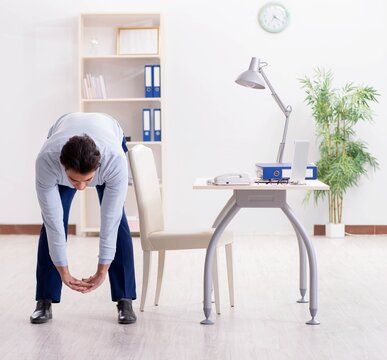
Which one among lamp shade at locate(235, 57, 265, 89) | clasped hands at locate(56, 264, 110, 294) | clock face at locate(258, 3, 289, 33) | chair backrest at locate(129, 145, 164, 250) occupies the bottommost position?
clasped hands at locate(56, 264, 110, 294)

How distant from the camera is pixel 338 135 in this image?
6.84 m

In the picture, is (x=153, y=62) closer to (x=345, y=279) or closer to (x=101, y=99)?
(x=101, y=99)

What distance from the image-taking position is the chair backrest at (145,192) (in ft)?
13.4

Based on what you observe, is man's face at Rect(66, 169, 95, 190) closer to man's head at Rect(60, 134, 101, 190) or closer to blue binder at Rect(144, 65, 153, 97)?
man's head at Rect(60, 134, 101, 190)

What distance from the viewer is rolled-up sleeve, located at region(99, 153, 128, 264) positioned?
11.3ft

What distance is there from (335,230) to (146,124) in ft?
5.85

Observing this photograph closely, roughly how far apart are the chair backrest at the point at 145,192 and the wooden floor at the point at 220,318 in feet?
1.37

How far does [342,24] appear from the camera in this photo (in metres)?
7.07

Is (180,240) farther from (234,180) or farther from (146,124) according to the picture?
(146,124)

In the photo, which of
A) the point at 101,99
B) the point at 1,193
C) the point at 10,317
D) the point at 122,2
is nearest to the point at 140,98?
the point at 101,99

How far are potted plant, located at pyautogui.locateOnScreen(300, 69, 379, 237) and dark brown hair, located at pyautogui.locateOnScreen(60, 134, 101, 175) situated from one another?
12.6 feet

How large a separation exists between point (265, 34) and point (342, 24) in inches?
25.5

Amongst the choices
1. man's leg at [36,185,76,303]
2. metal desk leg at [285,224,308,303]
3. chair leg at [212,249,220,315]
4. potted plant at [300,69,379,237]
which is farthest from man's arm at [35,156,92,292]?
potted plant at [300,69,379,237]

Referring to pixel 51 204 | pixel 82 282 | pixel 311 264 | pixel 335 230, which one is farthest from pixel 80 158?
pixel 335 230
